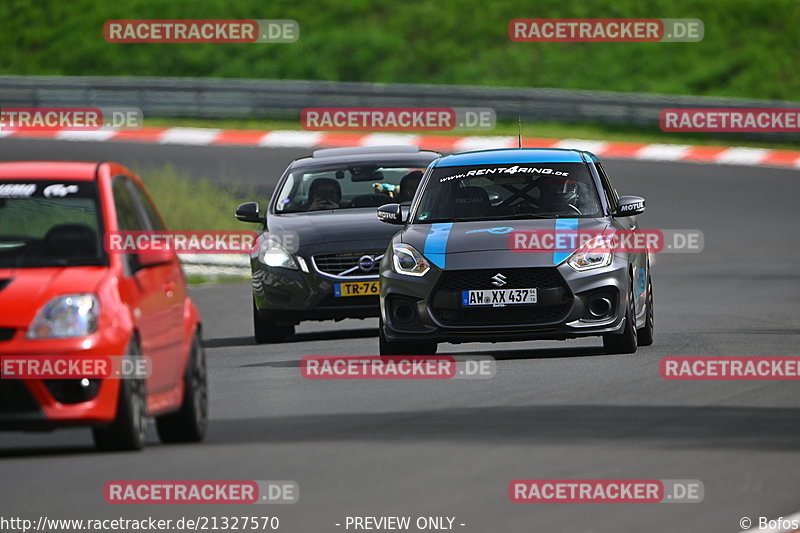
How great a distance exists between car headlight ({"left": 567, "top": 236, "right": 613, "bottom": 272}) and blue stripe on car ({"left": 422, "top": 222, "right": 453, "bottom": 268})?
902mm

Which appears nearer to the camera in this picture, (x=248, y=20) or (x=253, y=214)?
(x=253, y=214)

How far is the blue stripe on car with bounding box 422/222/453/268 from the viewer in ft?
45.1

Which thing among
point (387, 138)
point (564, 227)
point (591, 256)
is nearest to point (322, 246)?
point (564, 227)

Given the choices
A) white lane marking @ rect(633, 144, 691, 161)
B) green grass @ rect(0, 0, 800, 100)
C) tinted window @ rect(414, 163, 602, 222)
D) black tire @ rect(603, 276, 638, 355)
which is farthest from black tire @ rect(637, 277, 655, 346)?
green grass @ rect(0, 0, 800, 100)

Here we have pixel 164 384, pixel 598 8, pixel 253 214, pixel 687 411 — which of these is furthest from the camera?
pixel 598 8

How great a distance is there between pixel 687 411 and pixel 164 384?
123 inches

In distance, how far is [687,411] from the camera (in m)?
11.1

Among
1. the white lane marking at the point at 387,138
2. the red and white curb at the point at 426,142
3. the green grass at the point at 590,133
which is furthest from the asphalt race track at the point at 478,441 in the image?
the green grass at the point at 590,133

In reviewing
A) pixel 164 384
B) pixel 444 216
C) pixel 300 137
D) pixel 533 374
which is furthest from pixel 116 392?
pixel 300 137

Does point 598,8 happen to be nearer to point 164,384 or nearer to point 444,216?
point 444,216

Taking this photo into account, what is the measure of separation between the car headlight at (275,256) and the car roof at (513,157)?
175cm

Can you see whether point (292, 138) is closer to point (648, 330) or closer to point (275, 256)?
point (275, 256)

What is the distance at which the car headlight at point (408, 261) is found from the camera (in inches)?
543

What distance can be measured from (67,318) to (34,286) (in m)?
0.30
